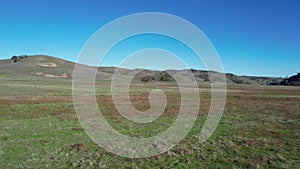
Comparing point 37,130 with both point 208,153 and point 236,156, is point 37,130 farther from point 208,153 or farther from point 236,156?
point 236,156

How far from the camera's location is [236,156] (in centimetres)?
1287

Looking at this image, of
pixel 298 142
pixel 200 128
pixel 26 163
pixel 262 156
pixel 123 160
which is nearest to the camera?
pixel 26 163

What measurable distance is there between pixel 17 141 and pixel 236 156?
11968 mm

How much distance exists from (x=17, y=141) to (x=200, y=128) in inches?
505

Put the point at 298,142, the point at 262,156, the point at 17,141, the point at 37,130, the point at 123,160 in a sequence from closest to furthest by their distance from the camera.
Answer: the point at 123,160 → the point at 262,156 → the point at 17,141 → the point at 298,142 → the point at 37,130

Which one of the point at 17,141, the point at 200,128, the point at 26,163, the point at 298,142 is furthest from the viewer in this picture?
the point at 200,128

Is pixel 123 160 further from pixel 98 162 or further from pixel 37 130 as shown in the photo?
pixel 37 130

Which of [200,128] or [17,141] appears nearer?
[17,141]

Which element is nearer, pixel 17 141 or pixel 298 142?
pixel 17 141

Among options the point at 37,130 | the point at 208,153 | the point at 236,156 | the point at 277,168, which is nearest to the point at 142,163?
the point at 208,153

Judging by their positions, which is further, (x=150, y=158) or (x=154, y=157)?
(x=154, y=157)

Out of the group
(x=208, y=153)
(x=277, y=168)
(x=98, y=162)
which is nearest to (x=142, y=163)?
(x=98, y=162)

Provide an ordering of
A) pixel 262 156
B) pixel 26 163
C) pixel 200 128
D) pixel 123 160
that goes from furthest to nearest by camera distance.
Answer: pixel 200 128
pixel 262 156
pixel 123 160
pixel 26 163

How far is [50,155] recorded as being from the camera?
12344 millimetres
